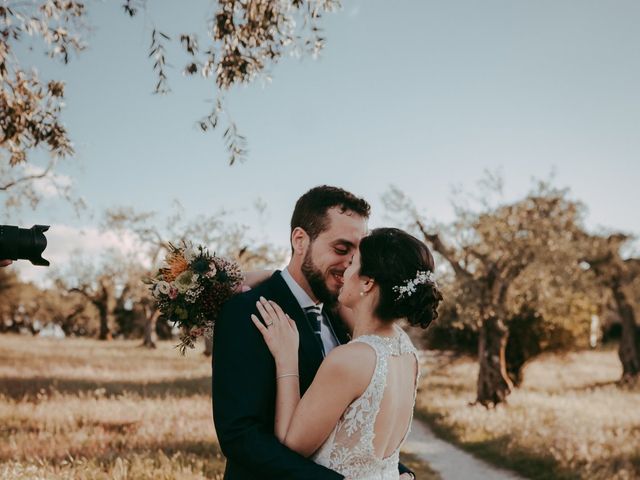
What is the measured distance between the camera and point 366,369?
10.8 feet

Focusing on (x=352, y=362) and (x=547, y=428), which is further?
(x=547, y=428)

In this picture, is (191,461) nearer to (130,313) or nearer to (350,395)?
(350,395)

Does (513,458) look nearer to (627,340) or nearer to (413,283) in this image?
(413,283)

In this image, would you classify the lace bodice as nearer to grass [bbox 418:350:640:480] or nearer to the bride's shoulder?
the bride's shoulder

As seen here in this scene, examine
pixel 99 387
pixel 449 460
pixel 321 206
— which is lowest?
pixel 449 460

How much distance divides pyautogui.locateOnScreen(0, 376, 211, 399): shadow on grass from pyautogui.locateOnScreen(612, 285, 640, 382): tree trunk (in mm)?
18569

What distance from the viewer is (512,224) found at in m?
19.1

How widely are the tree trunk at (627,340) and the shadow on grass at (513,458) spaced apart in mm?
15958

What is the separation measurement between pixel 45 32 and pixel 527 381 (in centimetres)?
2353

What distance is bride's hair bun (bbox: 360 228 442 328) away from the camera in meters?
3.47

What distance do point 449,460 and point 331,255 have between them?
34.1 feet

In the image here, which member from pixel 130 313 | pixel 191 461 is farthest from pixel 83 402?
pixel 130 313

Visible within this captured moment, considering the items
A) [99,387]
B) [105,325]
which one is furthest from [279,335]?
[105,325]

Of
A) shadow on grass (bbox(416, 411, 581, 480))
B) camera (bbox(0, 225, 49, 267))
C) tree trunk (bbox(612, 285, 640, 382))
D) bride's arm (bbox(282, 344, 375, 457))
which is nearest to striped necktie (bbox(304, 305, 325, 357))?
bride's arm (bbox(282, 344, 375, 457))
